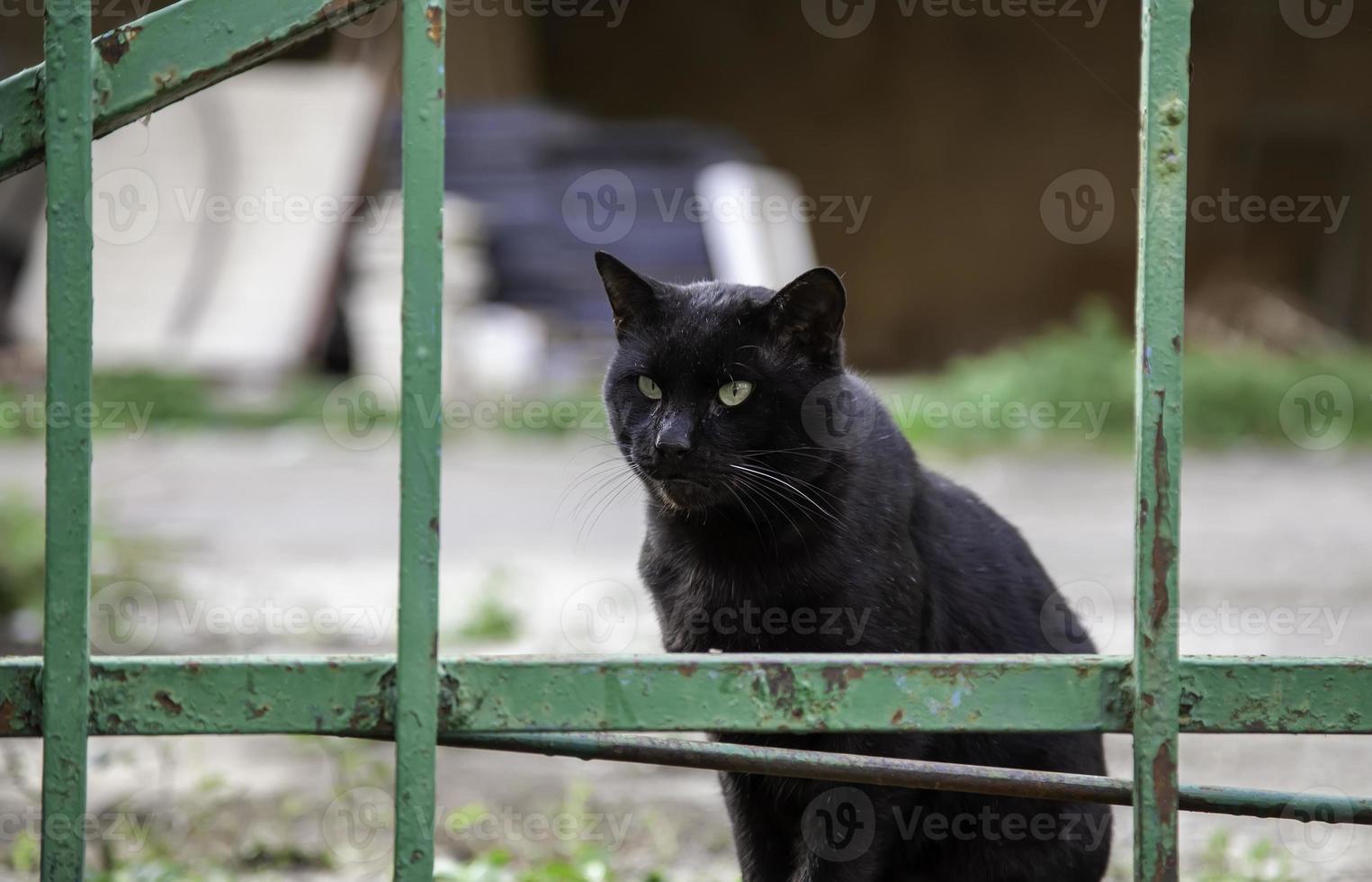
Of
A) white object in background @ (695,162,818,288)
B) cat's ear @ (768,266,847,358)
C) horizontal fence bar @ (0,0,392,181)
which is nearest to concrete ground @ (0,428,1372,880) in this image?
cat's ear @ (768,266,847,358)

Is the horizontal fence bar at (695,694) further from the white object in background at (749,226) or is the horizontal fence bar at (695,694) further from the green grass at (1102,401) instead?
the white object in background at (749,226)

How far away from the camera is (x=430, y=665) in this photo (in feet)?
4.30

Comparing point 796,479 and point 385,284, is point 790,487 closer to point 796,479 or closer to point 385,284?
point 796,479

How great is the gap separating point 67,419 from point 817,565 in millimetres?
995

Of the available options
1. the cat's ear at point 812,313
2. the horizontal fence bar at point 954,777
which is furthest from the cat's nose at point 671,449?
the horizontal fence bar at point 954,777

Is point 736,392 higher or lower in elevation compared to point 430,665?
higher

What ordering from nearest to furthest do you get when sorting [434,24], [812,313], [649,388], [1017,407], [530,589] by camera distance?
[434,24]
[812,313]
[649,388]
[530,589]
[1017,407]

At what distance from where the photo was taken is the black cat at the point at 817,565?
182 centimetres

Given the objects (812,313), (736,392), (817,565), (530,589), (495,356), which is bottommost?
(530,589)

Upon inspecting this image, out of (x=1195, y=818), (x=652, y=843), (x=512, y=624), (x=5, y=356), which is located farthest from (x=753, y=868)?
(x=5, y=356)

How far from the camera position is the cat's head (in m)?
1.91

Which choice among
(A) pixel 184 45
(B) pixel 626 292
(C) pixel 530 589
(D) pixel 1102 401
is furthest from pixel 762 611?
(D) pixel 1102 401

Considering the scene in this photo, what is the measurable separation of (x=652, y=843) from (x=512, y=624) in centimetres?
136

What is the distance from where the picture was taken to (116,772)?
280 centimetres
